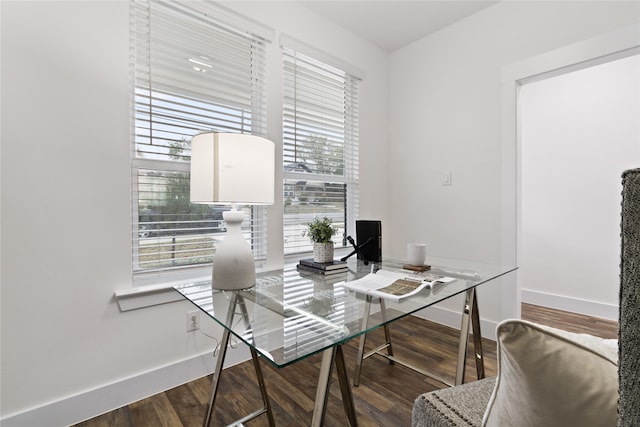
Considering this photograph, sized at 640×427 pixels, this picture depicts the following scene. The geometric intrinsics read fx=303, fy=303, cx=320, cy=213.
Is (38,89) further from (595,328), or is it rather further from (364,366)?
(595,328)

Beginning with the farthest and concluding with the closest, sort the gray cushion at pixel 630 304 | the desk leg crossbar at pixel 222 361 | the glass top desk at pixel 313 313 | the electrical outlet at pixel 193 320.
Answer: the electrical outlet at pixel 193 320, the desk leg crossbar at pixel 222 361, the glass top desk at pixel 313 313, the gray cushion at pixel 630 304

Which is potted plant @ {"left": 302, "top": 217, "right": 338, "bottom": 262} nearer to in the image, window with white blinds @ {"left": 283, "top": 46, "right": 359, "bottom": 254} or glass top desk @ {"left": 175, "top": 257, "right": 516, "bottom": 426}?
glass top desk @ {"left": 175, "top": 257, "right": 516, "bottom": 426}

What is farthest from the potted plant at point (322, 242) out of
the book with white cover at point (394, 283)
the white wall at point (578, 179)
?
the white wall at point (578, 179)

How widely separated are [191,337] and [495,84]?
2.81 meters

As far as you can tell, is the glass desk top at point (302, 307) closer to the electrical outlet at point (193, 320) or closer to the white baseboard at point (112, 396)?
the electrical outlet at point (193, 320)

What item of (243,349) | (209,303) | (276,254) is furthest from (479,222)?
(209,303)

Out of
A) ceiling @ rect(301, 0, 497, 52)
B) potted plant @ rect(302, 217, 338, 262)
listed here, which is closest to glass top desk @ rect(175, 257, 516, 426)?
potted plant @ rect(302, 217, 338, 262)

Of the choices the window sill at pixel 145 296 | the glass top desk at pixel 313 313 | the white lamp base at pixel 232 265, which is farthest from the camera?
the window sill at pixel 145 296

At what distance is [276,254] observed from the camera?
7.29 ft

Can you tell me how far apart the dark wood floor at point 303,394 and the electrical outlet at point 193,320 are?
308mm

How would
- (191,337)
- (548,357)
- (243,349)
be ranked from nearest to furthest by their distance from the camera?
(548,357)
(191,337)
(243,349)

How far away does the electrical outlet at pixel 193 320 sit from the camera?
5.98 ft

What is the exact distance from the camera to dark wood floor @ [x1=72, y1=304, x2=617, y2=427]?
1472 mm

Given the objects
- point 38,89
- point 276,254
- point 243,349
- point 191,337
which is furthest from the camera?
point 276,254
